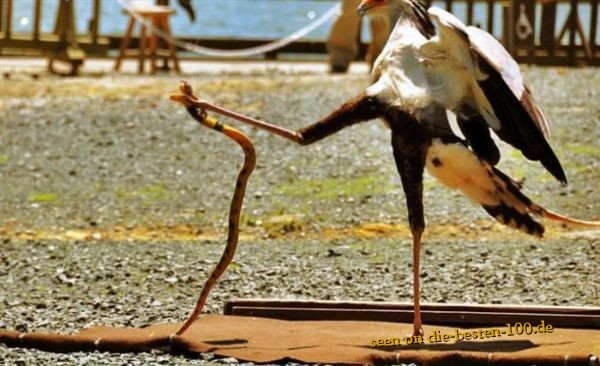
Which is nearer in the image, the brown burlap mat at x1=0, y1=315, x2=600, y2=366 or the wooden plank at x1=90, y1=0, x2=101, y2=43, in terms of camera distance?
the brown burlap mat at x1=0, y1=315, x2=600, y2=366

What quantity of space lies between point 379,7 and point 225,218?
5.63 meters

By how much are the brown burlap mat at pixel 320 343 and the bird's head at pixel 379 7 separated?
1847 mm

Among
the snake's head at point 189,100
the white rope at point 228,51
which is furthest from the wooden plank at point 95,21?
the snake's head at point 189,100

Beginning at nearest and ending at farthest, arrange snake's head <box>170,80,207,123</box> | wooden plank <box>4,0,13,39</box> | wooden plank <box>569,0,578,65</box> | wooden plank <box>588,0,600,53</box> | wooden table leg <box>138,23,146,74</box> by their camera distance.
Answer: snake's head <box>170,80,207,123</box> < wooden plank <box>569,0,578,65</box> < wooden plank <box>588,0,600,53</box> < wooden plank <box>4,0,13,39</box> < wooden table leg <box>138,23,146,74</box>

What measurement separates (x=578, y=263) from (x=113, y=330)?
411 cm

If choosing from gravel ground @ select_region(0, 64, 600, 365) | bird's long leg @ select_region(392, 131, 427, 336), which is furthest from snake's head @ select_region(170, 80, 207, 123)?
gravel ground @ select_region(0, 64, 600, 365)

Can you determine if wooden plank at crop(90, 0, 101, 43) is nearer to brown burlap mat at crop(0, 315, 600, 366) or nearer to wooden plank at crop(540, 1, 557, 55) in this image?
wooden plank at crop(540, 1, 557, 55)

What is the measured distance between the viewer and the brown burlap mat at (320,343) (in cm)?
857

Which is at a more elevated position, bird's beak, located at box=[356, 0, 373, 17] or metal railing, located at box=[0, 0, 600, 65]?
bird's beak, located at box=[356, 0, 373, 17]

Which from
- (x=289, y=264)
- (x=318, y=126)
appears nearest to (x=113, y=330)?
(x=318, y=126)

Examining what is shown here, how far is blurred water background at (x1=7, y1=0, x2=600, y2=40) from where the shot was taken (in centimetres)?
4200

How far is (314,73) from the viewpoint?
25.7 m

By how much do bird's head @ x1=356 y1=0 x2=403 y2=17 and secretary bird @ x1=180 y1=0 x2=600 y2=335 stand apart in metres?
0.25

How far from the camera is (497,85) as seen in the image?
30.3 feet
